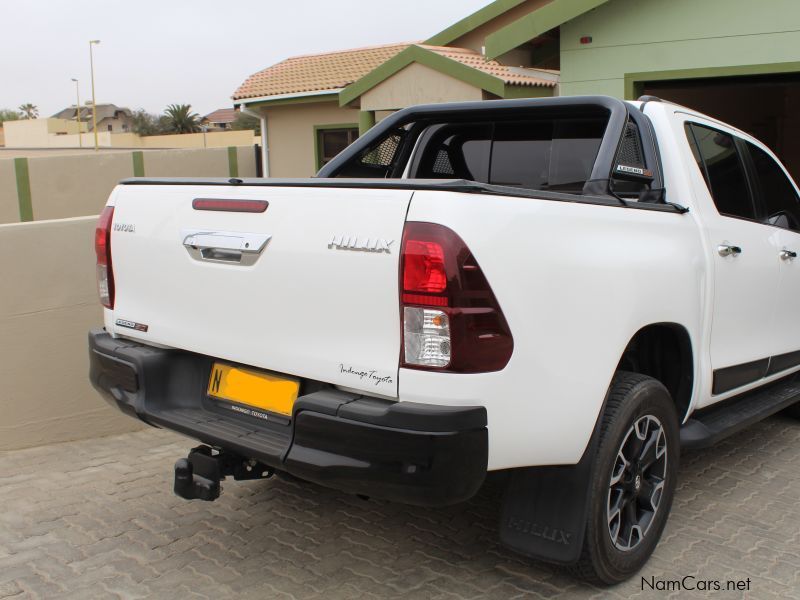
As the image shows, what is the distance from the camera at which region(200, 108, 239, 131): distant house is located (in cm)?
8788

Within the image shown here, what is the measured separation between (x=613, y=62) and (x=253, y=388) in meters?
7.28

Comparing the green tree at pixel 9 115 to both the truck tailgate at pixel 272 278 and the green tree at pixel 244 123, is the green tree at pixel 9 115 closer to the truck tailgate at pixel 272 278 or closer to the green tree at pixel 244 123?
the green tree at pixel 244 123

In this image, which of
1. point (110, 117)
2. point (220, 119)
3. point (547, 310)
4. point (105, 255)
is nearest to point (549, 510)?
point (547, 310)

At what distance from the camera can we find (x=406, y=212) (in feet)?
8.58

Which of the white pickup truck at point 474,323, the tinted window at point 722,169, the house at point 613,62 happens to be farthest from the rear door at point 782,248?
the house at point 613,62

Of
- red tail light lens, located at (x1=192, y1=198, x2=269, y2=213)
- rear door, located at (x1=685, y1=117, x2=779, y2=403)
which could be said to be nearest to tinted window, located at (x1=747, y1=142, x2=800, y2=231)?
rear door, located at (x1=685, y1=117, x2=779, y2=403)

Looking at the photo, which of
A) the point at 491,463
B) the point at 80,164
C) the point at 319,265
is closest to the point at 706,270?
the point at 491,463

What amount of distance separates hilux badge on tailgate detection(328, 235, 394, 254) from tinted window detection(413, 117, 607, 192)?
165 cm

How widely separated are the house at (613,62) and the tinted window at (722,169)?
14.8 ft

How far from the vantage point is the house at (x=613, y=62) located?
8.37 m

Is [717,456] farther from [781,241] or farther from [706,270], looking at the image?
[706,270]

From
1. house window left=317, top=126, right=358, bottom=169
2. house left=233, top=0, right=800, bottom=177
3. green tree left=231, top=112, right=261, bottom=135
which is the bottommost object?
house window left=317, top=126, right=358, bottom=169

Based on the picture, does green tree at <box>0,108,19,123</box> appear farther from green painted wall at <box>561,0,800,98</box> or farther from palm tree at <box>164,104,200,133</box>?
green painted wall at <box>561,0,800,98</box>

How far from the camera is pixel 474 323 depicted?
257cm
